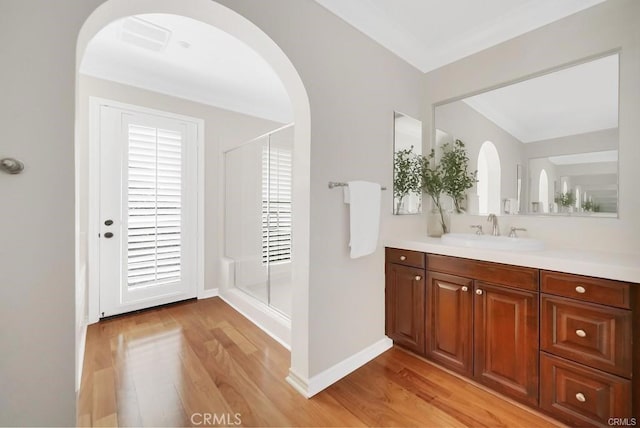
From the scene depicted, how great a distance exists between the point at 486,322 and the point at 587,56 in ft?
5.80

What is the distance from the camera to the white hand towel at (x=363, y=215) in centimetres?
175

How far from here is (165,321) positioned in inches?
101

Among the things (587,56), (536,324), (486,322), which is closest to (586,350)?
(536,324)

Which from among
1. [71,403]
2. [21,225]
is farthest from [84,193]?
[71,403]

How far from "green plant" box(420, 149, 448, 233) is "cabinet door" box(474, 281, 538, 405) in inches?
33.2

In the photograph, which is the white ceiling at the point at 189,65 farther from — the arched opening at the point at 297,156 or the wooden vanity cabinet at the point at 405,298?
the wooden vanity cabinet at the point at 405,298

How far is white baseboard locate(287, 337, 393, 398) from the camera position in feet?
5.24

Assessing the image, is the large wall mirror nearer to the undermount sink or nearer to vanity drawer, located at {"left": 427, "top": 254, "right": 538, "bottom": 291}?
the undermount sink

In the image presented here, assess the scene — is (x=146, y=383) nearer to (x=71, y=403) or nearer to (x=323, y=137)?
(x=71, y=403)

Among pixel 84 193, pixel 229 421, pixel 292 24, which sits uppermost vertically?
pixel 292 24

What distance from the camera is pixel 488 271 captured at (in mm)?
1562

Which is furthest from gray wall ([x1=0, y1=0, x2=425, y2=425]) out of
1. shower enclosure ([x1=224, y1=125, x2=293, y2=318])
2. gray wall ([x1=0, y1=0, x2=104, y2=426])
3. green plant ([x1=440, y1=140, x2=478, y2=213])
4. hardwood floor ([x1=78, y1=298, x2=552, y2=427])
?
green plant ([x1=440, y1=140, x2=478, y2=213])

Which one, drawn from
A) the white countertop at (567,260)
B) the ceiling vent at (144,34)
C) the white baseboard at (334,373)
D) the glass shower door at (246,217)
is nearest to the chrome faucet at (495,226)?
the white countertop at (567,260)

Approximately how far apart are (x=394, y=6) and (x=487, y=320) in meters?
2.15
